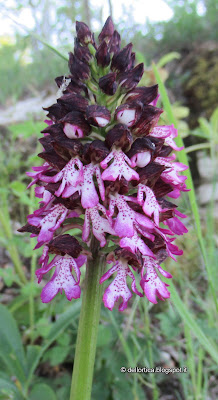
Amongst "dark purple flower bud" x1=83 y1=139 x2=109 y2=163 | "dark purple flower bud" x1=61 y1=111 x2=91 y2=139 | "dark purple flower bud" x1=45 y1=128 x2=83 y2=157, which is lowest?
"dark purple flower bud" x1=83 y1=139 x2=109 y2=163

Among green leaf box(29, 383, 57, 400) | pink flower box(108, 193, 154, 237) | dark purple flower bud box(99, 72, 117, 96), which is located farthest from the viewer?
green leaf box(29, 383, 57, 400)

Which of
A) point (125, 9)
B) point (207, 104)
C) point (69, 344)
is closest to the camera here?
point (69, 344)

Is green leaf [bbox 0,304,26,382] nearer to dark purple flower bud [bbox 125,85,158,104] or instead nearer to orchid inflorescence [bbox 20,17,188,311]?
orchid inflorescence [bbox 20,17,188,311]

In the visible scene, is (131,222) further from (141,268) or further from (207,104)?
(207,104)

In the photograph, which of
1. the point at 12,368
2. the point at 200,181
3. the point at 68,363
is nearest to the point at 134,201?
the point at 12,368

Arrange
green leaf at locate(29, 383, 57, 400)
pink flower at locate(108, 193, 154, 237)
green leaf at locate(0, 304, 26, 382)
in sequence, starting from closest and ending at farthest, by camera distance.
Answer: pink flower at locate(108, 193, 154, 237)
green leaf at locate(29, 383, 57, 400)
green leaf at locate(0, 304, 26, 382)

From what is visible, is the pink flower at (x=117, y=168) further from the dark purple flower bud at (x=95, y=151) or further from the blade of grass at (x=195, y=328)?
the blade of grass at (x=195, y=328)

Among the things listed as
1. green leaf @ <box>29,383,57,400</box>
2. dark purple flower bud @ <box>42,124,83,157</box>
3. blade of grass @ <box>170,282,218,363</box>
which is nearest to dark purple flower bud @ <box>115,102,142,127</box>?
dark purple flower bud @ <box>42,124,83,157</box>
